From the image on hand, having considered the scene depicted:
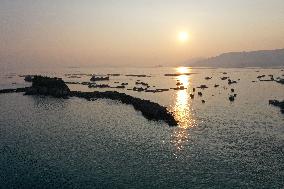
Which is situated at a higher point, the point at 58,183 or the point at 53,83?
the point at 53,83

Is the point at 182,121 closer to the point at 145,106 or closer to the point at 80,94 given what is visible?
the point at 145,106

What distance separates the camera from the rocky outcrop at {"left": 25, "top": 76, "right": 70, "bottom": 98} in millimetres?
147375

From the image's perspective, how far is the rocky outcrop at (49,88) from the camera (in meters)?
147

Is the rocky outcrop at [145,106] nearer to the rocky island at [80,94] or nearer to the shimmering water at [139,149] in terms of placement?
the rocky island at [80,94]

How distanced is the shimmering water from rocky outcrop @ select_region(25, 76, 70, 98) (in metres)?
37.9

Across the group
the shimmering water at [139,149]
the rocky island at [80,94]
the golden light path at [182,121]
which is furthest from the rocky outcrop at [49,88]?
the golden light path at [182,121]

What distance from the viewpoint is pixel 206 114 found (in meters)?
102

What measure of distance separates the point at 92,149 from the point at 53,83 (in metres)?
96.0

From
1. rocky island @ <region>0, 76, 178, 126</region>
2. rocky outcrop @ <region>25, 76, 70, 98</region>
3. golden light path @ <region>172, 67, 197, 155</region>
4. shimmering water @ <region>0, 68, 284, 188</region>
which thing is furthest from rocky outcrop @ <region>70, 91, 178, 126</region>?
rocky outcrop @ <region>25, 76, 70, 98</region>

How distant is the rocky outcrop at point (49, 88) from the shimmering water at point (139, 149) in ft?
124

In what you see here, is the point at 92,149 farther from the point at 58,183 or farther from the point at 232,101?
the point at 232,101

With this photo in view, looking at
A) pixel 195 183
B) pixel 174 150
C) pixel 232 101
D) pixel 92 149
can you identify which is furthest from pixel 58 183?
pixel 232 101

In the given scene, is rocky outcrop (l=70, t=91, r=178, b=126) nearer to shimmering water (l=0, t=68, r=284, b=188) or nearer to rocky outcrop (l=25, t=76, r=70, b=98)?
shimmering water (l=0, t=68, r=284, b=188)

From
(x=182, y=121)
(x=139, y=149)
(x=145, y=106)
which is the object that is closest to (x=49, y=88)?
(x=145, y=106)
